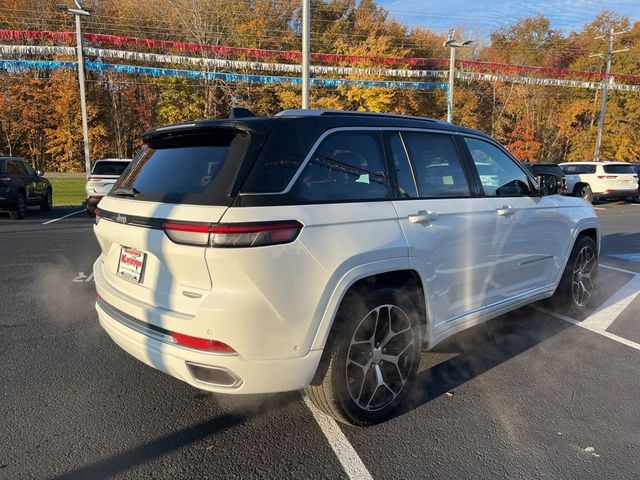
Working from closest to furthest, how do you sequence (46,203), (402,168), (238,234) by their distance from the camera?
(238,234)
(402,168)
(46,203)

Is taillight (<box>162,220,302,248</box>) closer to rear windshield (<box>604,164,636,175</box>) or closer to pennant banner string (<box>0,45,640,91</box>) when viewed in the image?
rear windshield (<box>604,164,636,175</box>)

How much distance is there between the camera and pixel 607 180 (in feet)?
62.8

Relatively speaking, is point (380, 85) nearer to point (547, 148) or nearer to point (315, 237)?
point (547, 148)

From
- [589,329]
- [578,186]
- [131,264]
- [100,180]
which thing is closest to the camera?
[131,264]

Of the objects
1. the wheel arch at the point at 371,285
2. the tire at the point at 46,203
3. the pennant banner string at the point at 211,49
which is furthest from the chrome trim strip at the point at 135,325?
the pennant banner string at the point at 211,49

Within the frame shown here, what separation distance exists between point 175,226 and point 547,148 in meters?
51.3

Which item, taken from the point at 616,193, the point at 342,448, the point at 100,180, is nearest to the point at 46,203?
the point at 100,180

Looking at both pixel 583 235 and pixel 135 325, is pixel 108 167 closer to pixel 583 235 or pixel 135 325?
pixel 135 325

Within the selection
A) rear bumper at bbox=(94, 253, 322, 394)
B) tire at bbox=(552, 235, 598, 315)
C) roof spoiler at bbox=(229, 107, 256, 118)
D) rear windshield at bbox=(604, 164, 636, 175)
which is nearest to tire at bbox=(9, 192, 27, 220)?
roof spoiler at bbox=(229, 107, 256, 118)

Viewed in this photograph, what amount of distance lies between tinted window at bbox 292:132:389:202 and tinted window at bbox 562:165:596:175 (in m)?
20.1

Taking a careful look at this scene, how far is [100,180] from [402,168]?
12418 millimetres

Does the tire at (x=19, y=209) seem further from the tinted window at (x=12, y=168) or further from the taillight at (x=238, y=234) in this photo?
the taillight at (x=238, y=234)

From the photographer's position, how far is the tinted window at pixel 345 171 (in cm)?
261

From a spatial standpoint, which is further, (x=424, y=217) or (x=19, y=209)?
(x=19, y=209)
